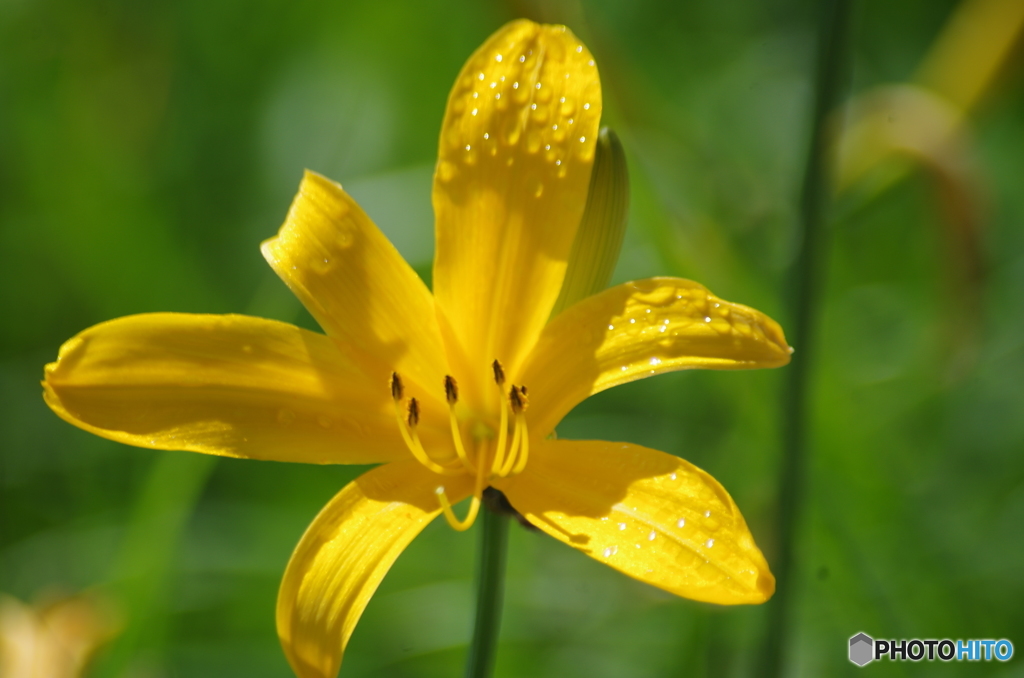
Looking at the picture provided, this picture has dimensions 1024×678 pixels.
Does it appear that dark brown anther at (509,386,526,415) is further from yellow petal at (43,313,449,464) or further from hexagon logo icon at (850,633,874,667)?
hexagon logo icon at (850,633,874,667)

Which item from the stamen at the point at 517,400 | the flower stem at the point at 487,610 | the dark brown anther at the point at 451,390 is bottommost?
the flower stem at the point at 487,610

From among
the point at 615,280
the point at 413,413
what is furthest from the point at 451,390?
the point at 615,280

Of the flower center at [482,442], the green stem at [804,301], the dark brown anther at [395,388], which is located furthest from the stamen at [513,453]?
the green stem at [804,301]

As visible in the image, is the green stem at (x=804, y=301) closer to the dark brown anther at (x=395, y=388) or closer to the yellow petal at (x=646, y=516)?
the yellow petal at (x=646, y=516)

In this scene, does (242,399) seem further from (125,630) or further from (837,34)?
(837,34)

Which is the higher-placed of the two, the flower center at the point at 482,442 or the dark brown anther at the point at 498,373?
the dark brown anther at the point at 498,373

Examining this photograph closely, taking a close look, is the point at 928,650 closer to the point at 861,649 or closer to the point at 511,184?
the point at 861,649

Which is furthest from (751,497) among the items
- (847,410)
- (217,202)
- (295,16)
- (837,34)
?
(295,16)
